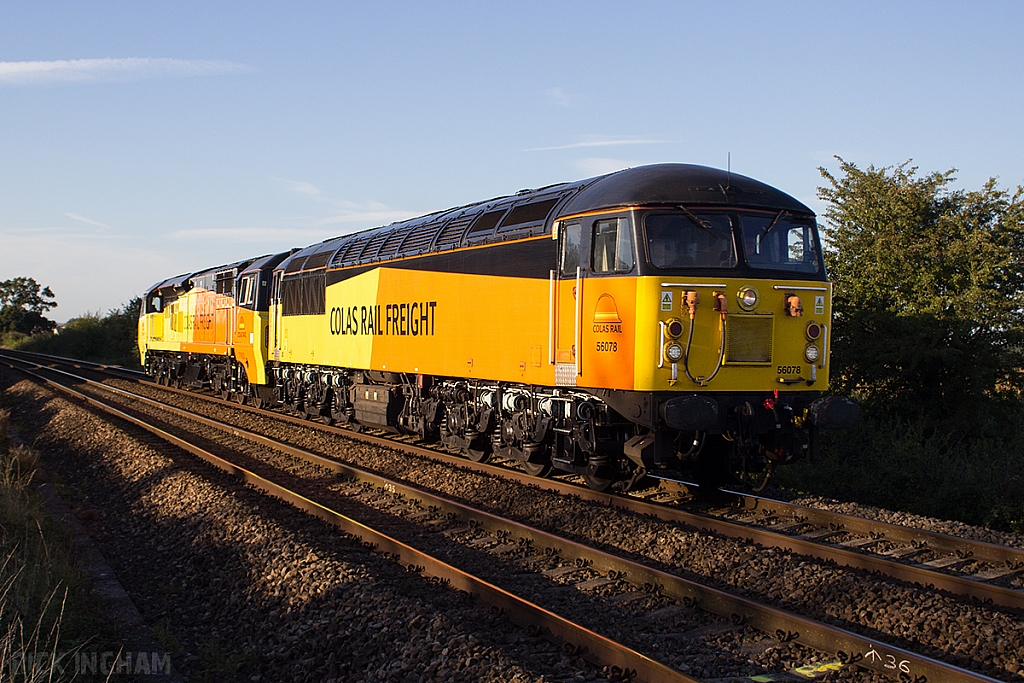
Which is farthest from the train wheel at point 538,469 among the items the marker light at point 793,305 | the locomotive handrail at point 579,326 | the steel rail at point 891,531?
the marker light at point 793,305

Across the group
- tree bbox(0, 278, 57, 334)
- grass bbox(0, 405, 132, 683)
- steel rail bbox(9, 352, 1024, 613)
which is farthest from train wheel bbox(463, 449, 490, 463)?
tree bbox(0, 278, 57, 334)

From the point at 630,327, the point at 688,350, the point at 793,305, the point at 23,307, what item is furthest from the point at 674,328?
the point at 23,307

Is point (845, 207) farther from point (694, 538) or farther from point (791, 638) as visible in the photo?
point (791, 638)

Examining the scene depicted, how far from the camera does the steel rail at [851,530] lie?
6789 mm

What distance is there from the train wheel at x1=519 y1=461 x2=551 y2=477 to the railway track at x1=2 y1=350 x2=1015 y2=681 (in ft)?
4.43

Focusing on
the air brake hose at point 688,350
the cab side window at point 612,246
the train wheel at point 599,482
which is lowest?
the train wheel at point 599,482

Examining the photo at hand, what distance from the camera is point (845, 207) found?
17.7 m

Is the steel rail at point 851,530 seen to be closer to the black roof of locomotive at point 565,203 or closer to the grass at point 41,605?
the black roof of locomotive at point 565,203

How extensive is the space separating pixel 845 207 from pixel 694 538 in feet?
37.9

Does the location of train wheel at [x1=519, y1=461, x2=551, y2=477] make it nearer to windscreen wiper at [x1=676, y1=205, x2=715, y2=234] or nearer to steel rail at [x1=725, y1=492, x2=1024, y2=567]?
steel rail at [x1=725, y1=492, x2=1024, y2=567]

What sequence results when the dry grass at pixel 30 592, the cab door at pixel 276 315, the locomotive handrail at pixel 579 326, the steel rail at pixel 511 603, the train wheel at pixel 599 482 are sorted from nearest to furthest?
1. the steel rail at pixel 511 603
2. the dry grass at pixel 30 592
3. the locomotive handrail at pixel 579 326
4. the train wheel at pixel 599 482
5. the cab door at pixel 276 315

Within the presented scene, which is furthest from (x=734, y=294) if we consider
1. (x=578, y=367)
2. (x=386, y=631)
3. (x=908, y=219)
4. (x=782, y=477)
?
(x=908, y=219)

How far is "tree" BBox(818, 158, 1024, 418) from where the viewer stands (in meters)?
14.8

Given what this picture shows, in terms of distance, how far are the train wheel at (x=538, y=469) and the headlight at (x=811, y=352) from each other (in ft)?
12.8
